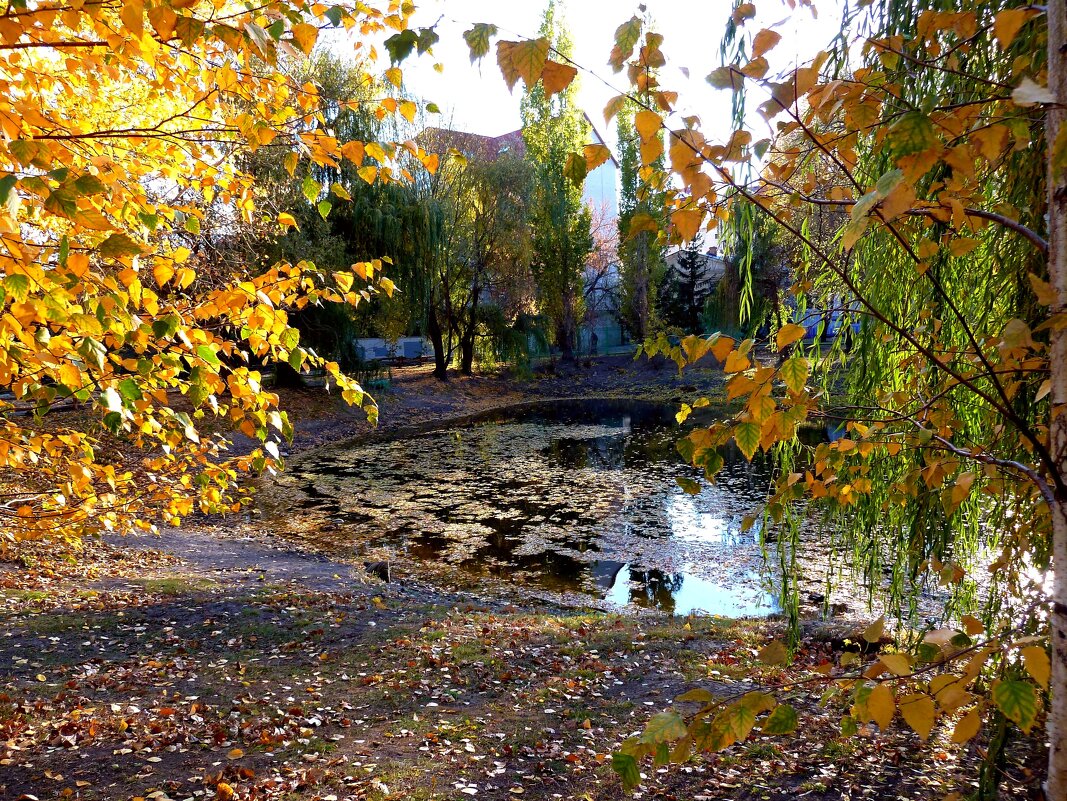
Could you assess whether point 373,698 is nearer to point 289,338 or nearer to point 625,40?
point 289,338

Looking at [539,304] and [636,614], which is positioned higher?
[539,304]

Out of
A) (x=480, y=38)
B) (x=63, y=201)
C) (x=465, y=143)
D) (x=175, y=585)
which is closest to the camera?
(x=480, y=38)

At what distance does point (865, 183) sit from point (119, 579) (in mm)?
7450

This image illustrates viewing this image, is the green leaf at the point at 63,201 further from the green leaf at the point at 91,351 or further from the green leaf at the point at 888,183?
the green leaf at the point at 888,183

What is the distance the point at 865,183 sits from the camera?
10.4 feet

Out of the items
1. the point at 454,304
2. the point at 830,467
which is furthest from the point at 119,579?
the point at 454,304

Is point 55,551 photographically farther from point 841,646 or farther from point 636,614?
point 841,646

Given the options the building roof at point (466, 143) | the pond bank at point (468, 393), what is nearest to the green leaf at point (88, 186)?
the pond bank at point (468, 393)

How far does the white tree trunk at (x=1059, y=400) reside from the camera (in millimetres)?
1162

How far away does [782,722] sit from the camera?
1202 mm

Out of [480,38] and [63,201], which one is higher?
[480,38]

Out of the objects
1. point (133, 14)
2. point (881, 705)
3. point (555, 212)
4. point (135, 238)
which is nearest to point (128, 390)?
point (133, 14)

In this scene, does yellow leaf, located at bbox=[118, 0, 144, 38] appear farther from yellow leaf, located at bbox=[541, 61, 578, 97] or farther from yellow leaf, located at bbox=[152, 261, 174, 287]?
yellow leaf, located at bbox=[541, 61, 578, 97]

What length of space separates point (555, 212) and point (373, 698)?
83.7 feet
